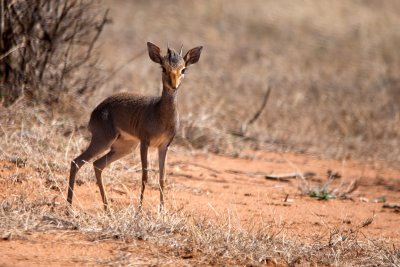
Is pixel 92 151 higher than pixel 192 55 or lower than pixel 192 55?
lower

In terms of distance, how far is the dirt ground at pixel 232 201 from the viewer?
5.81 m

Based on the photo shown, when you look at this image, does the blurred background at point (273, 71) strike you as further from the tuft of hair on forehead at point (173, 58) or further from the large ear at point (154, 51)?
the tuft of hair on forehead at point (173, 58)

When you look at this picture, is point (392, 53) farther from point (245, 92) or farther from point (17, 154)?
point (17, 154)

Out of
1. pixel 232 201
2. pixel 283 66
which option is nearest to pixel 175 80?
pixel 232 201

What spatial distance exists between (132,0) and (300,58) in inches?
242

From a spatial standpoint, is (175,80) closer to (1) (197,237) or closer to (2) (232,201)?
(1) (197,237)

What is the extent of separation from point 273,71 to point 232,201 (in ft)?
32.0

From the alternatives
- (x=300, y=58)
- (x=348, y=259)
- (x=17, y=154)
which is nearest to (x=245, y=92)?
(x=300, y=58)

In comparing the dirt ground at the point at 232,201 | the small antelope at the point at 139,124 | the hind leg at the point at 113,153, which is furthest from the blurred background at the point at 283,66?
the small antelope at the point at 139,124

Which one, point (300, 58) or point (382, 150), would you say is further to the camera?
point (300, 58)

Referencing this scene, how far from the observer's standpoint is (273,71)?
17719 mm

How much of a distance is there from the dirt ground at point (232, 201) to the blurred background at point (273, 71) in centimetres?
Result: 73

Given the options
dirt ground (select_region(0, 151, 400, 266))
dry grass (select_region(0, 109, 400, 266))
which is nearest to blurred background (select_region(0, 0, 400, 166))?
dirt ground (select_region(0, 151, 400, 266))

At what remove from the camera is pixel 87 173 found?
26.8 ft
